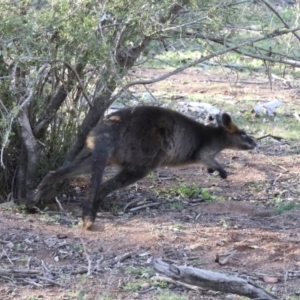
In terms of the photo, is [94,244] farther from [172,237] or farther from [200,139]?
[200,139]

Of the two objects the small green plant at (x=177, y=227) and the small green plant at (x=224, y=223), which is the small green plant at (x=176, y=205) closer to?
the small green plant at (x=224, y=223)

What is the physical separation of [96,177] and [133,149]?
2.18 feet

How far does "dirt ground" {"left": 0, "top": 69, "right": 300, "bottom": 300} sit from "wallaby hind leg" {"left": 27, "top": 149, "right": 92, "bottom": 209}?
0.64ft

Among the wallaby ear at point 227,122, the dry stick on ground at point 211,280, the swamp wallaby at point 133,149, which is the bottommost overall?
the dry stick on ground at point 211,280

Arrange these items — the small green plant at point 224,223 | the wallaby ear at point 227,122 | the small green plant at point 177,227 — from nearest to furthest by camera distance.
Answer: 1. the small green plant at point 177,227
2. the small green plant at point 224,223
3. the wallaby ear at point 227,122

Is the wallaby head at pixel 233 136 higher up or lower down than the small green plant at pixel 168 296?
higher up

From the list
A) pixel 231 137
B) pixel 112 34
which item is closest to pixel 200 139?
pixel 231 137

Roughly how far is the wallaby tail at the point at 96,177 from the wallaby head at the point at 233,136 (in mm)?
2064

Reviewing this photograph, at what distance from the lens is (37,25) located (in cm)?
706

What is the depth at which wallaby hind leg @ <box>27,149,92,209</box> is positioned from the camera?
25.7 feet

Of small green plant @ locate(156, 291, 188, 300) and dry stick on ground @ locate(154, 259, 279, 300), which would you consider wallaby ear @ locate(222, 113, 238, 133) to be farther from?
dry stick on ground @ locate(154, 259, 279, 300)

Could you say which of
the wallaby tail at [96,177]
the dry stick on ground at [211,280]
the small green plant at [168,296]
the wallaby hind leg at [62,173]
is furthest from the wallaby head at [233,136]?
the dry stick on ground at [211,280]

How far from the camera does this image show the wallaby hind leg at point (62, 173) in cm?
782

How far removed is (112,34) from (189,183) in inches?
97.2
